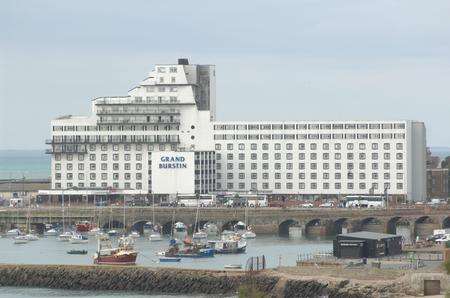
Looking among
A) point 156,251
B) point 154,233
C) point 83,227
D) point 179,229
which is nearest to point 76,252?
point 156,251

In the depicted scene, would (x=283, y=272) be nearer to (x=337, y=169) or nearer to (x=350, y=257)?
(x=350, y=257)

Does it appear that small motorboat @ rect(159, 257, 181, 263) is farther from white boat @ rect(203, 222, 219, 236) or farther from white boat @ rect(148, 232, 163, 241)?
white boat @ rect(203, 222, 219, 236)

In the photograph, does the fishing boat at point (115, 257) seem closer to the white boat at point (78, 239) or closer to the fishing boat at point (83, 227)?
the white boat at point (78, 239)

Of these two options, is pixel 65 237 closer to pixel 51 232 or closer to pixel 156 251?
pixel 51 232

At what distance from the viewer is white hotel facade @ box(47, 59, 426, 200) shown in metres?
187

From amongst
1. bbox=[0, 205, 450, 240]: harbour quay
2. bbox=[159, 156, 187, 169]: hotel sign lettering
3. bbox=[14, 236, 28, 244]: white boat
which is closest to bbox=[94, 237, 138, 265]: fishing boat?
bbox=[14, 236, 28, 244]: white boat

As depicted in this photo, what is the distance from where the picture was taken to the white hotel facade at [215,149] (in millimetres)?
187375

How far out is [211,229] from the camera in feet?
568

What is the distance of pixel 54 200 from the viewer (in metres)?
190

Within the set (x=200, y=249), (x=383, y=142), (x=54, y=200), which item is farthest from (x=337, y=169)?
(x=200, y=249)

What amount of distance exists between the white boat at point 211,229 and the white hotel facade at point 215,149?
12.2m

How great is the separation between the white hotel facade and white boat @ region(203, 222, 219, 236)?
480 inches

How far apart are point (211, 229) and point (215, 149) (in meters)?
18.7

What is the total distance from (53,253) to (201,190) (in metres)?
45.2
